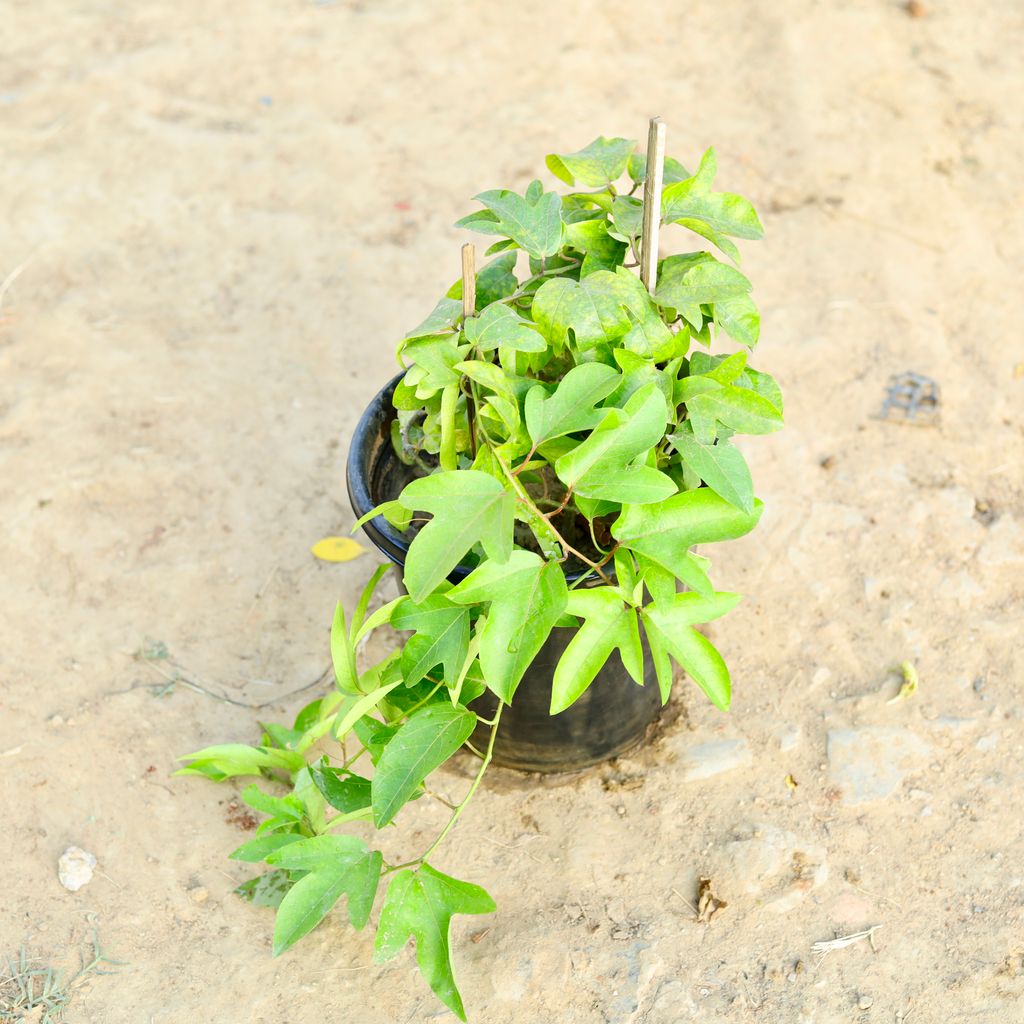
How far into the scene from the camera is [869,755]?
2.04m

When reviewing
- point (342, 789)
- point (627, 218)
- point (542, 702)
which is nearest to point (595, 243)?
point (627, 218)

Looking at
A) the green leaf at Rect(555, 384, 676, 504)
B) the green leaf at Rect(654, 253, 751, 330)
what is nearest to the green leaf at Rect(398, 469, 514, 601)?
the green leaf at Rect(555, 384, 676, 504)

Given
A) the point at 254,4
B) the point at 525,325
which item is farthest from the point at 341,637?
the point at 254,4

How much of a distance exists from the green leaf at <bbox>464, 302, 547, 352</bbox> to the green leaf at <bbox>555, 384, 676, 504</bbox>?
15 cm

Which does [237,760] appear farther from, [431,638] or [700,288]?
[700,288]

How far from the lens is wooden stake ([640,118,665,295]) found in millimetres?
1524

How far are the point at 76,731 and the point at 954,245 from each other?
8.54ft

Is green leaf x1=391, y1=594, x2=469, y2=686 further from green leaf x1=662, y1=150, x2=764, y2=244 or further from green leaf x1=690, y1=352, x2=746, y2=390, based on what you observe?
green leaf x1=662, y1=150, x2=764, y2=244

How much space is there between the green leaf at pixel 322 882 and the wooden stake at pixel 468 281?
78 cm

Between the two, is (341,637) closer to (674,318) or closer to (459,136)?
(674,318)

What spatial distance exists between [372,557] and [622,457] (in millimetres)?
1124

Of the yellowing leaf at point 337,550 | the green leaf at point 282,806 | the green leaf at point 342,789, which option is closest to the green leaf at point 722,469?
the green leaf at point 342,789

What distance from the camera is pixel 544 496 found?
1823 mm

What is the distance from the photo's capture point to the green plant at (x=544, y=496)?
4.76ft
